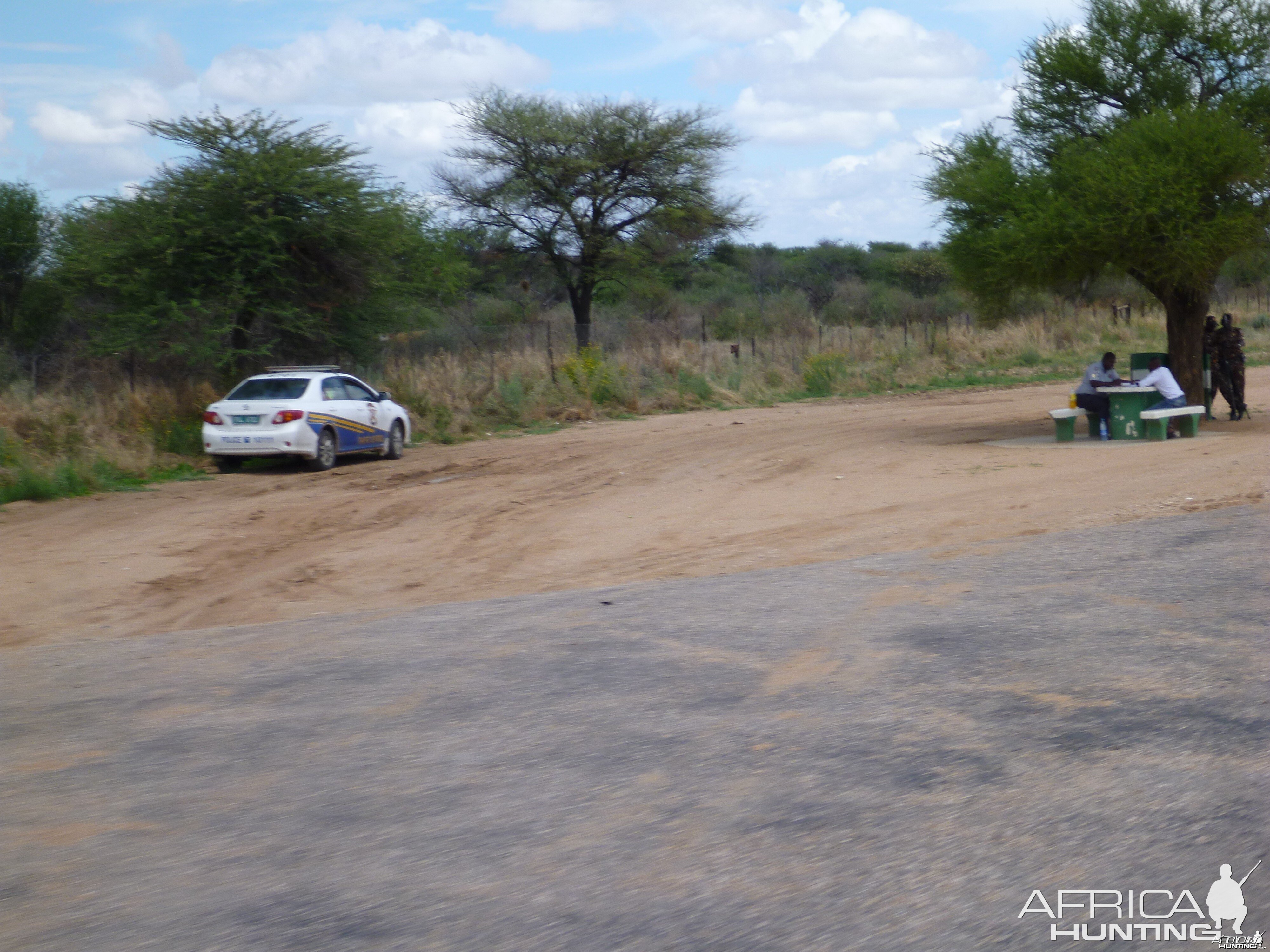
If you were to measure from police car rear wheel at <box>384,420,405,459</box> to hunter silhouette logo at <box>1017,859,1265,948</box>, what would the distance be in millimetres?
16969

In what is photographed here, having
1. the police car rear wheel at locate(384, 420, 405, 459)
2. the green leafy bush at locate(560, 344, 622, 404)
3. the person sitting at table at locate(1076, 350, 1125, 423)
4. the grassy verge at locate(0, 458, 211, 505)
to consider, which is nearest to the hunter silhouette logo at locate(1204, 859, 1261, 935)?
the grassy verge at locate(0, 458, 211, 505)

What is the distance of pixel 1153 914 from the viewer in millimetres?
3633

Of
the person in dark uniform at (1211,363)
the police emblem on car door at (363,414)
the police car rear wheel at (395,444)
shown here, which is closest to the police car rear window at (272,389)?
the police emblem on car door at (363,414)

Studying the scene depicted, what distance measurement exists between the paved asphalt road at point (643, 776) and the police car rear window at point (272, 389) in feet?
34.8

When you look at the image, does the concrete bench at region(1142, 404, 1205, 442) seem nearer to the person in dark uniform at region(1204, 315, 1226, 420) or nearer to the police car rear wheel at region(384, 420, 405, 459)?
the person in dark uniform at region(1204, 315, 1226, 420)

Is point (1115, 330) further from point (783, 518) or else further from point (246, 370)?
point (783, 518)

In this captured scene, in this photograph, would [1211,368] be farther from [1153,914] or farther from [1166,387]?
[1153,914]

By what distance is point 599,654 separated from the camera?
6.84 m

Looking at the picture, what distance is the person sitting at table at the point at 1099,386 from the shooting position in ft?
60.2

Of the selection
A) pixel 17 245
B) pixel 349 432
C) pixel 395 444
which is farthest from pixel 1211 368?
pixel 17 245

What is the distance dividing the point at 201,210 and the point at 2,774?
1732cm

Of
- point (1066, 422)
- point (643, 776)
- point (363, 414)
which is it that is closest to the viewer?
point (643, 776)

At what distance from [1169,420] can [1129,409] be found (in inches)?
22.5

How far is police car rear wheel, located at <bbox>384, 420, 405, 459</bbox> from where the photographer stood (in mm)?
19812
